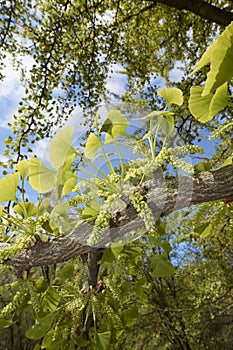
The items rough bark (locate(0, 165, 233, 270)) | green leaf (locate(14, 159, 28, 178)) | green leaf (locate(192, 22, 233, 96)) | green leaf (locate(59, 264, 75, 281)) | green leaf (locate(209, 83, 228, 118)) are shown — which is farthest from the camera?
green leaf (locate(59, 264, 75, 281))

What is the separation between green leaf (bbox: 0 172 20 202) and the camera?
0.60 metres

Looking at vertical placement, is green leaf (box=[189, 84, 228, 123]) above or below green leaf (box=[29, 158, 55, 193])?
below

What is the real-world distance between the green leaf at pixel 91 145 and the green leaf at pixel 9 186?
14cm

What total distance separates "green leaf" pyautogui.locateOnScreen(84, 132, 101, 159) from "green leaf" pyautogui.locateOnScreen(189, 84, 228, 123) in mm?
166

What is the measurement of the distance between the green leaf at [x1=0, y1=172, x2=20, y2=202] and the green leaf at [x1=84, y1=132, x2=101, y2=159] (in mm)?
145

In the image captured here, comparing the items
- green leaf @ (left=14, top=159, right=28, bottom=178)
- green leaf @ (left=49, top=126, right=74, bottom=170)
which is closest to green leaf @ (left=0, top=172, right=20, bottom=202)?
green leaf @ (left=14, top=159, right=28, bottom=178)

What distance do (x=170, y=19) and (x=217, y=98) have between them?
126 inches

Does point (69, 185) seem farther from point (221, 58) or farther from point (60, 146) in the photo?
point (221, 58)

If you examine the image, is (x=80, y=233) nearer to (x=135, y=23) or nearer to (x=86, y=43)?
(x=86, y=43)

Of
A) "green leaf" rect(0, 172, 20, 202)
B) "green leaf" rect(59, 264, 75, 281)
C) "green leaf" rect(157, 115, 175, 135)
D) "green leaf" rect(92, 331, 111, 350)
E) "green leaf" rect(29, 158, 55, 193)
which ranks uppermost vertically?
"green leaf" rect(0, 172, 20, 202)

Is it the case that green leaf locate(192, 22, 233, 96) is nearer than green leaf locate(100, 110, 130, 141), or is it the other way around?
green leaf locate(192, 22, 233, 96)

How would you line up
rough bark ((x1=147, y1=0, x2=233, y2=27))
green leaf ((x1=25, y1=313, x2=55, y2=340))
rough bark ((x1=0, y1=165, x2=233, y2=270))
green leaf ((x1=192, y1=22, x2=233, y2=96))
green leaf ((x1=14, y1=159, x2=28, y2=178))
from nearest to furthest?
green leaf ((x1=192, y1=22, x2=233, y2=96))
rough bark ((x1=0, y1=165, x2=233, y2=270))
green leaf ((x1=14, y1=159, x2=28, y2=178))
green leaf ((x1=25, y1=313, x2=55, y2=340))
rough bark ((x1=147, y1=0, x2=233, y2=27))

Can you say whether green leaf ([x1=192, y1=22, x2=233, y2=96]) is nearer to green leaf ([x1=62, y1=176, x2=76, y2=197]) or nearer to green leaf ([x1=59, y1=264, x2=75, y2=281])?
green leaf ([x1=62, y1=176, x2=76, y2=197])

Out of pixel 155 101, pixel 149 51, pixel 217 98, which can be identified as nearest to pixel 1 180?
pixel 217 98
